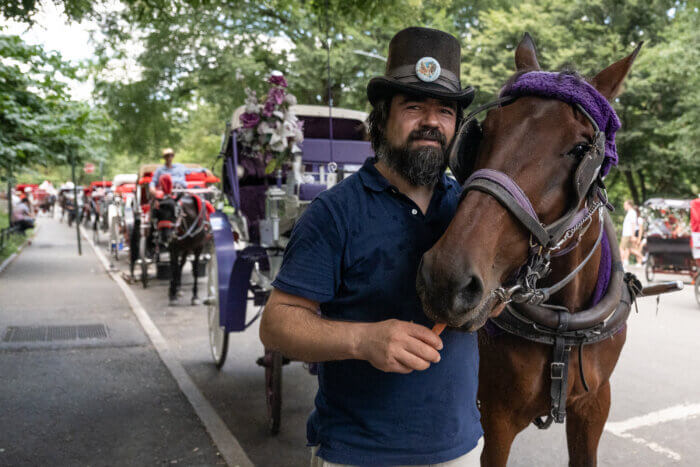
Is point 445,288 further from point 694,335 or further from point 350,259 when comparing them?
point 694,335

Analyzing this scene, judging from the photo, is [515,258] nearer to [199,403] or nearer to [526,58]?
[526,58]

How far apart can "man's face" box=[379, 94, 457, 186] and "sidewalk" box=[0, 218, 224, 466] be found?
314 cm

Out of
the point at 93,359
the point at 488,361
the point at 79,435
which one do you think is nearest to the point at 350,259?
the point at 488,361

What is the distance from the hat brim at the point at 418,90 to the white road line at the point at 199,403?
3068mm

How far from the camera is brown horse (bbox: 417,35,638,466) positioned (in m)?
1.50

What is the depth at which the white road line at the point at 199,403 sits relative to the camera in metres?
4.23

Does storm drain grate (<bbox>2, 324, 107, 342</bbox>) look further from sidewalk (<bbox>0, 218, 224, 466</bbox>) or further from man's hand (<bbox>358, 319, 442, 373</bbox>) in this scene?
man's hand (<bbox>358, 319, 442, 373</bbox>)

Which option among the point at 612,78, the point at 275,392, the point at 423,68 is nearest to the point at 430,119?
the point at 423,68

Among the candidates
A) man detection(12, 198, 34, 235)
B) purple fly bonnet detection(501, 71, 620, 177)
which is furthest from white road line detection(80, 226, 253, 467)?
man detection(12, 198, 34, 235)

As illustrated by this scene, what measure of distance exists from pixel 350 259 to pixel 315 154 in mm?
4487

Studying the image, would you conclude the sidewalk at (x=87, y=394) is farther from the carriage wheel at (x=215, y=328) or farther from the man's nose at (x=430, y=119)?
the man's nose at (x=430, y=119)

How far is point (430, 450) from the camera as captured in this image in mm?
1785

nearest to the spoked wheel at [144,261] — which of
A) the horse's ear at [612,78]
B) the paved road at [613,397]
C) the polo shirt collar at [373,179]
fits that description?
the paved road at [613,397]

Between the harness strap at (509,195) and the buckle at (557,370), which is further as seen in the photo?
the buckle at (557,370)
